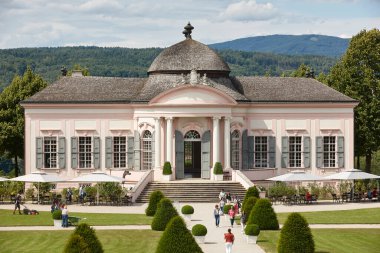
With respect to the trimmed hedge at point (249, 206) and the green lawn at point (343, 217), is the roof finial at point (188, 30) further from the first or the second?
the trimmed hedge at point (249, 206)

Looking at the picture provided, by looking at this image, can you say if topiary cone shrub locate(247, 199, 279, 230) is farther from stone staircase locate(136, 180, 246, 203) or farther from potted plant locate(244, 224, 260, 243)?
stone staircase locate(136, 180, 246, 203)

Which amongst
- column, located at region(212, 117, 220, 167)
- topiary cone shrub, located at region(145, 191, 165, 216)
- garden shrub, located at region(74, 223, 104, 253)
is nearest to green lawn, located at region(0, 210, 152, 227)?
topiary cone shrub, located at region(145, 191, 165, 216)

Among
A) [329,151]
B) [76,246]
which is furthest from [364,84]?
[76,246]

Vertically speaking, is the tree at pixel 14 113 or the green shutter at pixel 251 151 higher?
the tree at pixel 14 113

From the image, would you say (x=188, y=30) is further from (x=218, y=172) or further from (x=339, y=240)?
(x=339, y=240)

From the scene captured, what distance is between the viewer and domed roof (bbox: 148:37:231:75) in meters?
65.1

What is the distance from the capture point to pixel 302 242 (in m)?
33.8

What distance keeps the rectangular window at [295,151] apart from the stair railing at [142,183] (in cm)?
1112

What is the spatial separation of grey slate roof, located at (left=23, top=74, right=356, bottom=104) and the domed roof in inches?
24.1

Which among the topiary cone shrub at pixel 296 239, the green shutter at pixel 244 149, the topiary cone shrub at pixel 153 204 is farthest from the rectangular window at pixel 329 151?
the topiary cone shrub at pixel 296 239

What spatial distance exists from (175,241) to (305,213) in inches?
818

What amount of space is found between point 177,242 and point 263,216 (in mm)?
12169

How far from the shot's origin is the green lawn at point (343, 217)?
46.3 meters

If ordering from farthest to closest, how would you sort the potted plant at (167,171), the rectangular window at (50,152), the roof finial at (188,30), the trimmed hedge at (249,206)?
the roof finial at (188,30) → the rectangular window at (50,152) → the potted plant at (167,171) → the trimmed hedge at (249,206)
